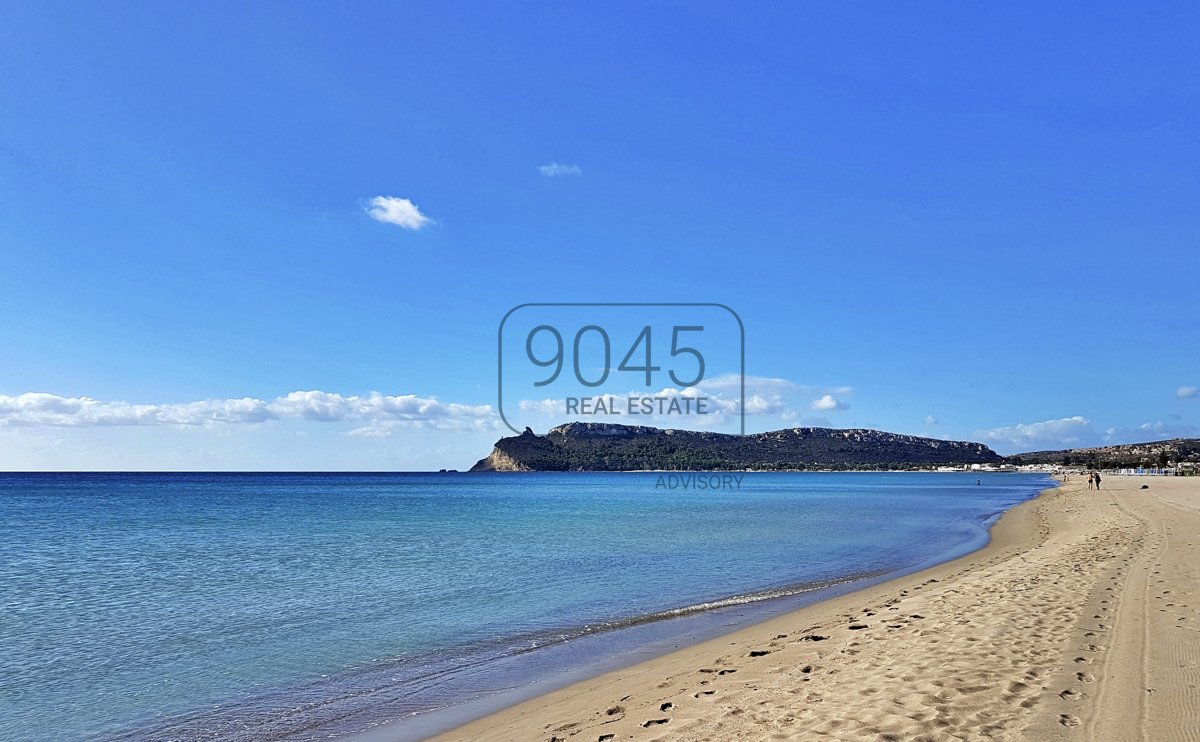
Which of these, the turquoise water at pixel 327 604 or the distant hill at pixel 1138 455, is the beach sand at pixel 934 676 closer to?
the turquoise water at pixel 327 604

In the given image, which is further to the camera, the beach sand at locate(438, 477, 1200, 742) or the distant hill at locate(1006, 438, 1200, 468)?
the distant hill at locate(1006, 438, 1200, 468)

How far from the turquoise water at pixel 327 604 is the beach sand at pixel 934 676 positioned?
2.27m

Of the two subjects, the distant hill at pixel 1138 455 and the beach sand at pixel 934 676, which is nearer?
the beach sand at pixel 934 676

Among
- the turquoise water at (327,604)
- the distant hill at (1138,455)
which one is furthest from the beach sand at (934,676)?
the distant hill at (1138,455)

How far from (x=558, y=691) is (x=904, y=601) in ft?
22.6

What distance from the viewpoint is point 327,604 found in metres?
14.4

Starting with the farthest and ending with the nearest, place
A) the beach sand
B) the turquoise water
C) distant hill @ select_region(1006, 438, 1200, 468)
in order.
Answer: distant hill @ select_region(1006, 438, 1200, 468), the turquoise water, the beach sand

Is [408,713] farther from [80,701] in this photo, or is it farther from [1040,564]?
[1040,564]

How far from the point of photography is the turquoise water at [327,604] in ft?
27.8

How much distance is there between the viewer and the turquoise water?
27.8ft

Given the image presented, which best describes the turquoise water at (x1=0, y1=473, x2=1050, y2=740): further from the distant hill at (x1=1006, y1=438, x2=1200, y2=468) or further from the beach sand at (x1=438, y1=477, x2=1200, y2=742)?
the distant hill at (x1=1006, y1=438, x2=1200, y2=468)

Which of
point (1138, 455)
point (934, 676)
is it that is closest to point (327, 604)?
point (934, 676)

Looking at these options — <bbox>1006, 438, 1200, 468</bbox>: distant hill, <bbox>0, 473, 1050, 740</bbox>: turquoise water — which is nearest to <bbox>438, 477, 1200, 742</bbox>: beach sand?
<bbox>0, 473, 1050, 740</bbox>: turquoise water

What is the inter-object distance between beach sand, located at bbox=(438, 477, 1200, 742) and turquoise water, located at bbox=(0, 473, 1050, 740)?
7.46 feet
